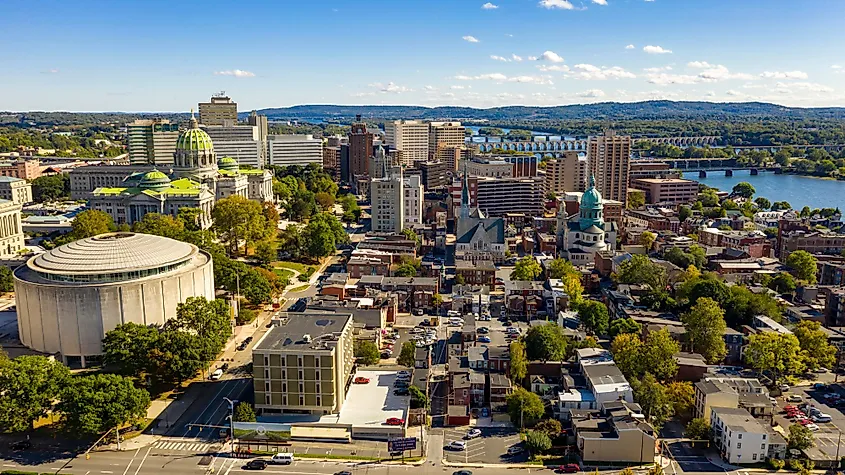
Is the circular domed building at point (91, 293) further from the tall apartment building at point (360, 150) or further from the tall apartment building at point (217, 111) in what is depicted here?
the tall apartment building at point (217, 111)

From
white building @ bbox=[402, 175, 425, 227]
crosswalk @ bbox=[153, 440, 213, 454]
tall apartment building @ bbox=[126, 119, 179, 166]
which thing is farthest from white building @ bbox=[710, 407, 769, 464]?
tall apartment building @ bbox=[126, 119, 179, 166]

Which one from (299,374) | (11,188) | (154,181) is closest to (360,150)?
(154,181)

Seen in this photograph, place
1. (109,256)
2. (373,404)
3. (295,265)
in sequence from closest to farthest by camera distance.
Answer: (373,404) → (109,256) → (295,265)

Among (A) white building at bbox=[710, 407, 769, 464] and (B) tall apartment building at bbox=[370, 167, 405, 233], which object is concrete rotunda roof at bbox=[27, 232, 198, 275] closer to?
(A) white building at bbox=[710, 407, 769, 464]

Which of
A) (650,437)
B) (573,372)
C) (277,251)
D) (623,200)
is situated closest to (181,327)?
(573,372)

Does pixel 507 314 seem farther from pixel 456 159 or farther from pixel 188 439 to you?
pixel 456 159

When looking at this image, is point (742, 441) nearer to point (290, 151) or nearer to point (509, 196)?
point (509, 196)

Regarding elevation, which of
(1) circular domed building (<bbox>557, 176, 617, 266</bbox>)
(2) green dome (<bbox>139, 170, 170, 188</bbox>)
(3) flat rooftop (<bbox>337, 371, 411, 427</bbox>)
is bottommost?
(3) flat rooftop (<bbox>337, 371, 411, 427</bbox>)
